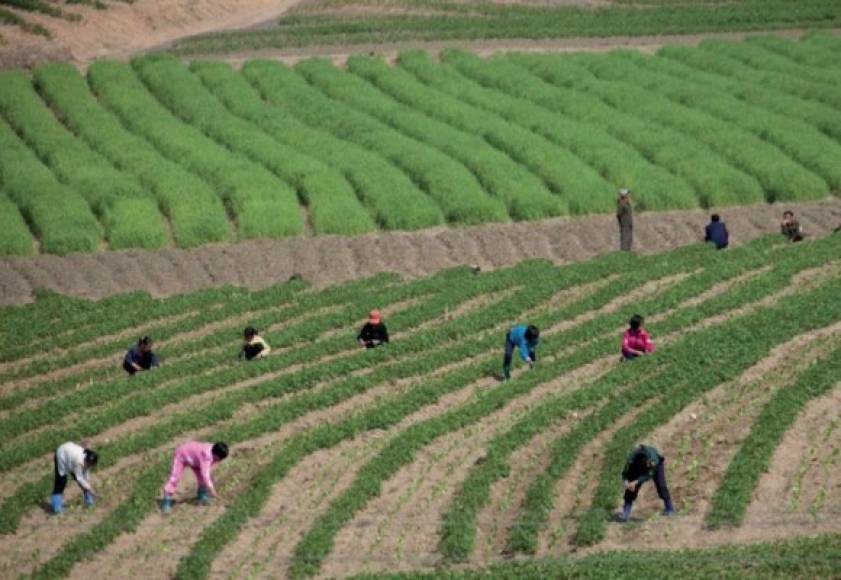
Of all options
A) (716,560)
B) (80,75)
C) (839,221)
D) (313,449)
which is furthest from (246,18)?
(716,560)

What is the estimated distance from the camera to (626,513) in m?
26.2

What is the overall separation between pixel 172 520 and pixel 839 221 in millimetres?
23619

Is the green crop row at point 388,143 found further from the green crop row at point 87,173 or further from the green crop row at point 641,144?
the green crop row at point 87,173

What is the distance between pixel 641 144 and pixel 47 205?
16.0m

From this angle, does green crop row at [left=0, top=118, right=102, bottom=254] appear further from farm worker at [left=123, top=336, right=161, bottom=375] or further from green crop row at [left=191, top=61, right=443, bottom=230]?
farm worker at [left=123, top=336, right=161, bottom=375]

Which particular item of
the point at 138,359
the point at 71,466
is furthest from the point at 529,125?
the point at 71,466

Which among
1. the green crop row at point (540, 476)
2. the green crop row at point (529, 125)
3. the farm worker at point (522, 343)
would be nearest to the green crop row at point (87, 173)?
the green crop row at point (529, 125)

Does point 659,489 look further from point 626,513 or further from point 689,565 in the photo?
point 689,565

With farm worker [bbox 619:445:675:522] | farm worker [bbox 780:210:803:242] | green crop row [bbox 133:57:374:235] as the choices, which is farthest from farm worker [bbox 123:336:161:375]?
farm worker [bbox 780:210:803:242]

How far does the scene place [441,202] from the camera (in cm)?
4753

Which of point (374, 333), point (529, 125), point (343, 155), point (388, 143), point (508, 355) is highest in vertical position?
point (529, 125)

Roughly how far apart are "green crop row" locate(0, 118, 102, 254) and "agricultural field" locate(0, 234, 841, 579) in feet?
15.1

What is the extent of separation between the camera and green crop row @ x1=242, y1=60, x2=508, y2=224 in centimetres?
4688

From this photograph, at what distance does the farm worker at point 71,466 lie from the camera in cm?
2717
